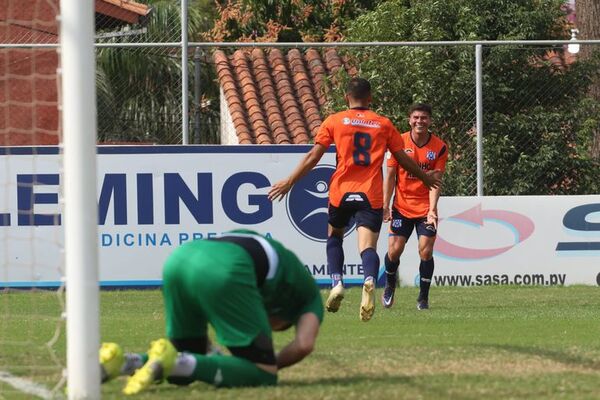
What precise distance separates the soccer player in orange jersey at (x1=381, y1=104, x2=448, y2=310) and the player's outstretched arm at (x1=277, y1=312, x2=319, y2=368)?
607 centimetres

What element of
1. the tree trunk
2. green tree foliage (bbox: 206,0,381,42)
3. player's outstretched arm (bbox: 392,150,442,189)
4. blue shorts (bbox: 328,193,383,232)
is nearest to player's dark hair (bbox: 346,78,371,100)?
player's outstretched arm (bbox: 392,150,442,189)

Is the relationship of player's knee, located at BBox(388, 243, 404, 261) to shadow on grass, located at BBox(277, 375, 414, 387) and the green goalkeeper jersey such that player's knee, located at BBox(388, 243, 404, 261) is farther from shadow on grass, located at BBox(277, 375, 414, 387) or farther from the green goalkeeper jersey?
the green goalkeeper jersey

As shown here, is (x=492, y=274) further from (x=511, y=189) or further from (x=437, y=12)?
(x=437, y=12)

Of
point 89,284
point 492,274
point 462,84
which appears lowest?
point 492,274

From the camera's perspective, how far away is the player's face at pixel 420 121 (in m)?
13.4

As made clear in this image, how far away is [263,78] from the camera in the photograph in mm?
20797

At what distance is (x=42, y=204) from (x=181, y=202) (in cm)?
165

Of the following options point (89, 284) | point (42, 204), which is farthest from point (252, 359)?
point (42, 204)

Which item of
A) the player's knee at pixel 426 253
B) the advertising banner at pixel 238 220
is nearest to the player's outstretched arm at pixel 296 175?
the player's knee at pixel 426 253

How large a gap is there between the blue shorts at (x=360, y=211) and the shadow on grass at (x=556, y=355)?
2.69 m

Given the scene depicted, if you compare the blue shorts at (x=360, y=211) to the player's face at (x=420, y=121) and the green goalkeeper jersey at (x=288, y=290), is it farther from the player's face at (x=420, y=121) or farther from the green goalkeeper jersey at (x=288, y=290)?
the green goalkeeper jersey at (x=288, y=290)

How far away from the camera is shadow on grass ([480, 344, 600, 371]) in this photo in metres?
8.23

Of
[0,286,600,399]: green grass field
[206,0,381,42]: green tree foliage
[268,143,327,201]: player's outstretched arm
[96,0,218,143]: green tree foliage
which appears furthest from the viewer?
[206,0,381,42]: green tree foliage

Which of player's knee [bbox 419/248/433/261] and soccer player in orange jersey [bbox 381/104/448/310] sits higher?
soccer player in orange jersey [bbox 381/104/448/310]
